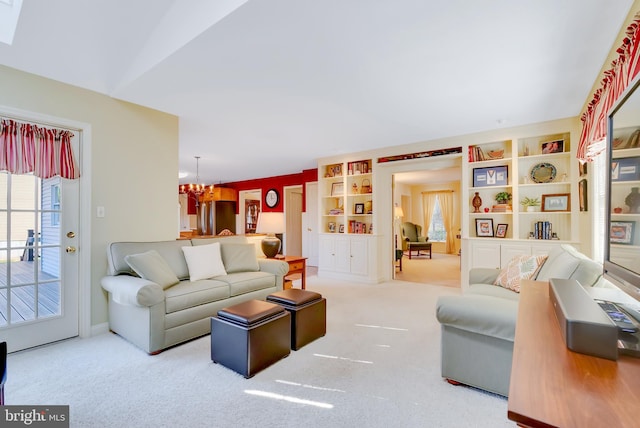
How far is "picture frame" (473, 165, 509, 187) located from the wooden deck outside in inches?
200

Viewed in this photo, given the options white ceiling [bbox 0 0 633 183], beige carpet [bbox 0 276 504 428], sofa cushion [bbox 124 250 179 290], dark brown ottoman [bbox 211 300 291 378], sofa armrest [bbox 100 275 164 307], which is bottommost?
beige carpet [bbox 0 276 504 428]

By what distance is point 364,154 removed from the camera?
5.32 meters

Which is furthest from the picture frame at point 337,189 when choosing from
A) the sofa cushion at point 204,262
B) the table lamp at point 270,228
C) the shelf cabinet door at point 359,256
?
the sofa cushion at point 204,262

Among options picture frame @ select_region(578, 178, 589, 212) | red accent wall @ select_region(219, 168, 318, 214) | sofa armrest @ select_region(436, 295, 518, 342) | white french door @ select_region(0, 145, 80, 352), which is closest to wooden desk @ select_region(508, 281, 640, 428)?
sofa armrest @ select_region(436, 295, 518, 342)

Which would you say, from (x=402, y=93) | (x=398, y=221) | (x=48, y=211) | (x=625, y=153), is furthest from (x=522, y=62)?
(x=398, y=221)

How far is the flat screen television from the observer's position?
0.94m

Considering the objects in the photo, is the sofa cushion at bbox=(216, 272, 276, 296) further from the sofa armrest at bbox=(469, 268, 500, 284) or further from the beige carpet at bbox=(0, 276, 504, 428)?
the sofa armrest at bbox=(469, 268, 500, 284)

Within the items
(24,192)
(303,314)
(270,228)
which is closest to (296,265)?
(270,228)

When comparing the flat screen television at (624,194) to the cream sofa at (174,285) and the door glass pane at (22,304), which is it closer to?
the cream sofa at (174,285)

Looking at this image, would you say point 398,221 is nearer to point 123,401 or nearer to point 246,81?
point 246,81

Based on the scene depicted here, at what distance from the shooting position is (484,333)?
180 cm

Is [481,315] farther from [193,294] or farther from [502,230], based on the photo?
[502,230]

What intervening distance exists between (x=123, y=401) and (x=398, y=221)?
6.97 m

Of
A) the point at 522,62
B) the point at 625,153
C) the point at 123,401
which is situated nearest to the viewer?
the point at 625,153
